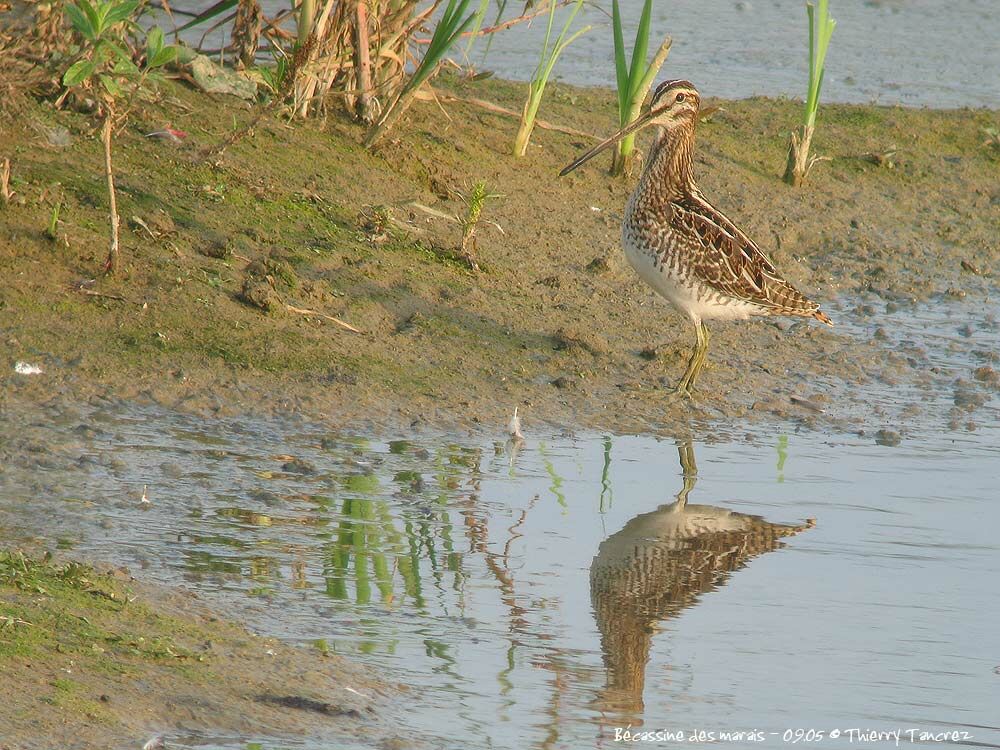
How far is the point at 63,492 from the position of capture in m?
4.77

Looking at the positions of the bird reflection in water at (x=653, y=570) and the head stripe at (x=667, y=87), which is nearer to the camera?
the bird reflection in water at (x=653, y=570)

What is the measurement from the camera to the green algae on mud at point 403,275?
19.8 ft

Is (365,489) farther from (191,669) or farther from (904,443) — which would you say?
(904,443)

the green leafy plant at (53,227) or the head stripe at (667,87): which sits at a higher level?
the head stripe at (667,87)

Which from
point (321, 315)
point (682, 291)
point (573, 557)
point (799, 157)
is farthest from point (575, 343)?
point (799, 157)

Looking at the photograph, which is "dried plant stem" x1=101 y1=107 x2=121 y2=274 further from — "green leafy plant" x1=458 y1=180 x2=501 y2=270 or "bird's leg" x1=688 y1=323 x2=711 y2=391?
"bird's leg" x1=688 y1=323 x2=711 y2=391

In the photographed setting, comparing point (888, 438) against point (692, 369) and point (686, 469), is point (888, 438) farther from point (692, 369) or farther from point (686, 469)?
point (686, 469)

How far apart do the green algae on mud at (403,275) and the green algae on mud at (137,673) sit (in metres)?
1.81

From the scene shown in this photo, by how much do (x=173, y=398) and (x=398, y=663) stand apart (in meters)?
2.19

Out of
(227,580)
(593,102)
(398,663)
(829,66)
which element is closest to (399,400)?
(227,580)

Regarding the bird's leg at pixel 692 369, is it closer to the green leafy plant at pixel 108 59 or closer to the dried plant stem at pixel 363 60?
the dried plant stem at pixel 363 60

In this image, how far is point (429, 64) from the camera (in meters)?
7.38

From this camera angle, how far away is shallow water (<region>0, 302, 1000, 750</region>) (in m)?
3.80

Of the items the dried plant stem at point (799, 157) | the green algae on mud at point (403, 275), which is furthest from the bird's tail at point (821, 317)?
the dried plant stem at point (799, 157)
